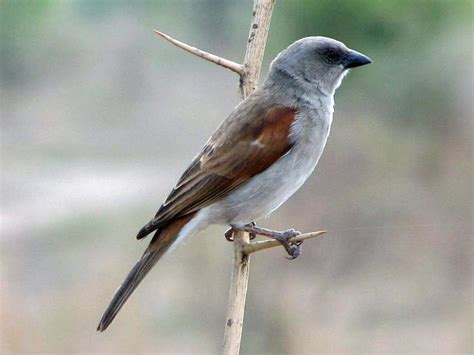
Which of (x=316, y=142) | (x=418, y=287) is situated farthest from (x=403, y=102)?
(x=316, y=142)

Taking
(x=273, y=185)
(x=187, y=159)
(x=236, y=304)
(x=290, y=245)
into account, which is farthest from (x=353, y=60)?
(x=187, y=159)

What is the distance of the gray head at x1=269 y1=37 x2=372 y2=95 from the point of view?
2.75 m

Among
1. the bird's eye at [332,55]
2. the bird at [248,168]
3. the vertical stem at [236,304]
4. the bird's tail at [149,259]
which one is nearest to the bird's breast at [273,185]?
the bird at [248,168]

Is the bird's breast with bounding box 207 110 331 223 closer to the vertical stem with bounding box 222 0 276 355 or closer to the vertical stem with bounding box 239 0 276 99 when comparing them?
the vertical stem with bounding box 222 0 276 355

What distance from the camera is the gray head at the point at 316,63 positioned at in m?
2.75

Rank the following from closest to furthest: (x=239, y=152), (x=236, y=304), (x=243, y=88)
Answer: (x=236, y=304) → (x=243, y=88) → (x=239, y=152)

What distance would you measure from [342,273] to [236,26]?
3900 millimetres

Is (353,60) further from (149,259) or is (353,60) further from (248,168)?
(149,259)

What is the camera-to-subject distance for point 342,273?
18.8ft

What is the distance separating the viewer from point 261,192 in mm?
2576

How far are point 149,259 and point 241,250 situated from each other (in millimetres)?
370

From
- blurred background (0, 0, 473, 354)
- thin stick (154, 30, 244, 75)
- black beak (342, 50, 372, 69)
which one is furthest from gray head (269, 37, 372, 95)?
blurred background (0, 0, 473, 354)

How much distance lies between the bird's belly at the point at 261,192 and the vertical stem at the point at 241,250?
229 millimetres

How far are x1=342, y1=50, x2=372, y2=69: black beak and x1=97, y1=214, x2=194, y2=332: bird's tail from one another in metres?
0.74
